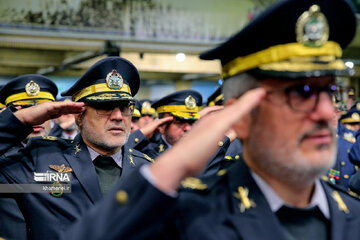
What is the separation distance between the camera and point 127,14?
13508 mm

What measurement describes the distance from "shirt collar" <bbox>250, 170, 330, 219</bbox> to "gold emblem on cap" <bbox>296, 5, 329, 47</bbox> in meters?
0.52

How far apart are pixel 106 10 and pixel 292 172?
12.7 m

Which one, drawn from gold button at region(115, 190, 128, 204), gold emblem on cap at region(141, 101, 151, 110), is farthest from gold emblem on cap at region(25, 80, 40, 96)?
gold emblem on cap at region(141, 101, 151, 110)

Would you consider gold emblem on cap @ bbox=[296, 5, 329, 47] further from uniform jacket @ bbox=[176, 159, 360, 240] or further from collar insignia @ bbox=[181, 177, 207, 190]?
collar insignia @ bbox=[181, 177, 207, 190]

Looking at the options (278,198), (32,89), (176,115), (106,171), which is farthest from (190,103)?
(278,198)

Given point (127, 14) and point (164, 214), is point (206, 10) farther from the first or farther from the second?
point (164, 214)

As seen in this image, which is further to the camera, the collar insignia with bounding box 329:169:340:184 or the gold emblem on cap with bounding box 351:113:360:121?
the gold emblem on cap with bounding box 351:113:360:121

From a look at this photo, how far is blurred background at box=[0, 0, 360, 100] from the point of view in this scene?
12180 millimetres

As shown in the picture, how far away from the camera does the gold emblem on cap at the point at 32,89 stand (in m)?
3.95

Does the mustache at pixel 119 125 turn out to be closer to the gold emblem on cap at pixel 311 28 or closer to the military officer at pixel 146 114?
the gold emblem on cap at pixel 311 28

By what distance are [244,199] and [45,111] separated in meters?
1.62

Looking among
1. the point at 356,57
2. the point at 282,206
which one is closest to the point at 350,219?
the point at 282,206

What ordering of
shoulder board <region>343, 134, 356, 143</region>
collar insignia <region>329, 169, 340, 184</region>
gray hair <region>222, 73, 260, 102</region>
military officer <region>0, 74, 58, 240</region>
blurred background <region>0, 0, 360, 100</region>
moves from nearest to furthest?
gray hair <region>222, 73, 260, 102</region> → military officer <region>0, 74, 58, 240</region> → collar insignia <region>329, 169, 340, 184</region> → shoulder board <region>343, 134, 356, 143</region> → blurred background <region>0, 0, 360, 100</region>

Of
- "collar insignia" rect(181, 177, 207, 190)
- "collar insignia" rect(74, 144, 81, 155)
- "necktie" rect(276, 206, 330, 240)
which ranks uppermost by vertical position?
"collar insignia" rect(181, 177, 207, 190)
